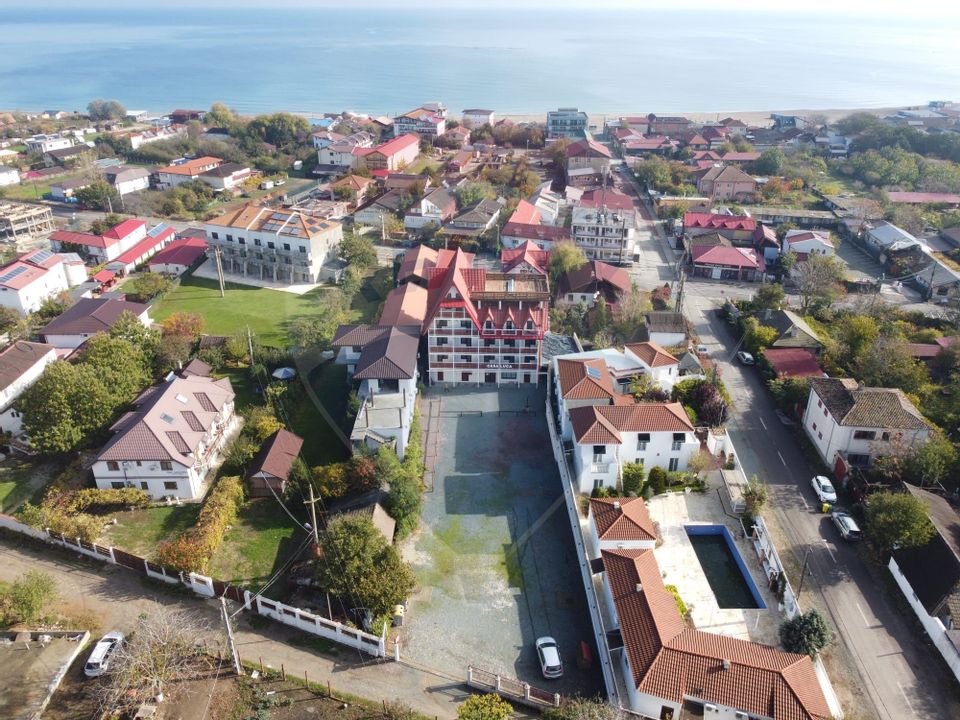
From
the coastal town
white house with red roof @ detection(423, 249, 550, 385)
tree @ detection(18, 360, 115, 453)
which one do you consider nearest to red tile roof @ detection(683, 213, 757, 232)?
the coastal town

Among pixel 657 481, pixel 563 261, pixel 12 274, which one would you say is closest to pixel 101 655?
pixel 657 481

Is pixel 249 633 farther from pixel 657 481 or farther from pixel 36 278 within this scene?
pixel 36 278

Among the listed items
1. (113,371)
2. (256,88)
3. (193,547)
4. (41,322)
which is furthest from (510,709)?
(256,88)

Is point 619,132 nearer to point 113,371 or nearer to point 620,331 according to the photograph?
point 620,331

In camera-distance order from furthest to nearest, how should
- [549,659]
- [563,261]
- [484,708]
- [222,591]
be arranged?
[563,261], [222,591], [549,659], [484,708]

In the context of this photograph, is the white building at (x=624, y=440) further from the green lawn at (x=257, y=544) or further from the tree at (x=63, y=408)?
the tree at (x=63, y=408)

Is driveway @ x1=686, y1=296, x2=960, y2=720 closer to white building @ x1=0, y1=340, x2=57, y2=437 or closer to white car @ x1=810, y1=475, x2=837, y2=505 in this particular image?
white car @ x1=810, y1=475, x2=837, y2=505

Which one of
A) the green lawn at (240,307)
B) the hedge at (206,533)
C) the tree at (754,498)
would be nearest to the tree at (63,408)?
the hedge at (206,533)
